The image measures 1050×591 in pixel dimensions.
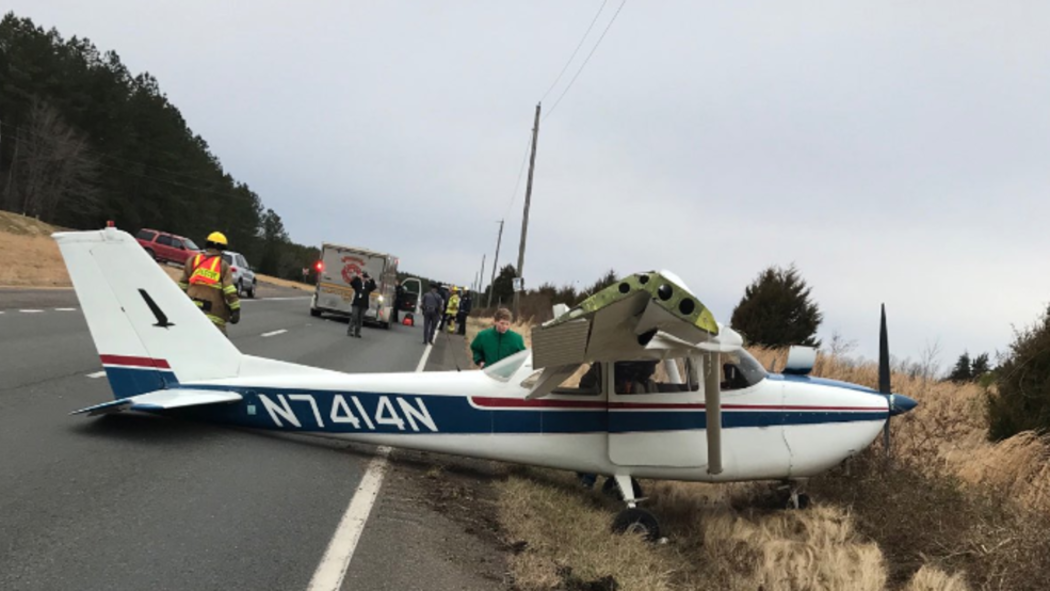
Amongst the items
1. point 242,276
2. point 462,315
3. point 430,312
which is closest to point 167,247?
point 242,276

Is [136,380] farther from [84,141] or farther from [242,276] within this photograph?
[84,141]

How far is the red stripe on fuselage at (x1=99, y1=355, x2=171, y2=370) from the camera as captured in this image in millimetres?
6391

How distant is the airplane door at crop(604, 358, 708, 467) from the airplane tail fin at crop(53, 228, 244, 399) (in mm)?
3497

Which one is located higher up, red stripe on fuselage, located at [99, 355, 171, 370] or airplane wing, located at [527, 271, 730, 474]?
airplane wing, located at [527, 271, 730, 474]

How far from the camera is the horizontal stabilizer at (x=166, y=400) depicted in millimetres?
6051

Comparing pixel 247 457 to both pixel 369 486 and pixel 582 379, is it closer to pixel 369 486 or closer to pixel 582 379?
pixel 369 486

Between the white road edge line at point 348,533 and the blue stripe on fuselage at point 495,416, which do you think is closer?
the white road edge line at point 348,533

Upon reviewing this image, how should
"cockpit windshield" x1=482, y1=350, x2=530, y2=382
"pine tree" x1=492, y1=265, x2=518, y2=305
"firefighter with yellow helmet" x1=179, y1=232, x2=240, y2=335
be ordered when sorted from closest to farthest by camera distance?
"cockpit windshield" x1=482, y1=350, x2=530, y2=382 → "firefighter with yellow helmet" x1=179, y1=232, x2=240, y2=335 → "pine tree" x1=492, y1=265, x2=518, y2=305

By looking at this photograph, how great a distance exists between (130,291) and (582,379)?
403 cm

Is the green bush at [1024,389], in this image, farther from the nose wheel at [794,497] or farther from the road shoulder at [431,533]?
the road shoulder at [431,533]

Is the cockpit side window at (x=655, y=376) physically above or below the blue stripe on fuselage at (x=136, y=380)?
above

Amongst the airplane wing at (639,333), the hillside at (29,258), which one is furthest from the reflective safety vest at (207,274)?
the hillside at (29,258)

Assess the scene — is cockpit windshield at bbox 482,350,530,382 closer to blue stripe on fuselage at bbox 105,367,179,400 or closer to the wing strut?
the wing strut

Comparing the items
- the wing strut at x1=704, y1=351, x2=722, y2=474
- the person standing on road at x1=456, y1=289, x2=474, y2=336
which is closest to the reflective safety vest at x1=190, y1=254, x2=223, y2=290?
the wing strut at x1=704, y1=351, x2=722, y2=474
